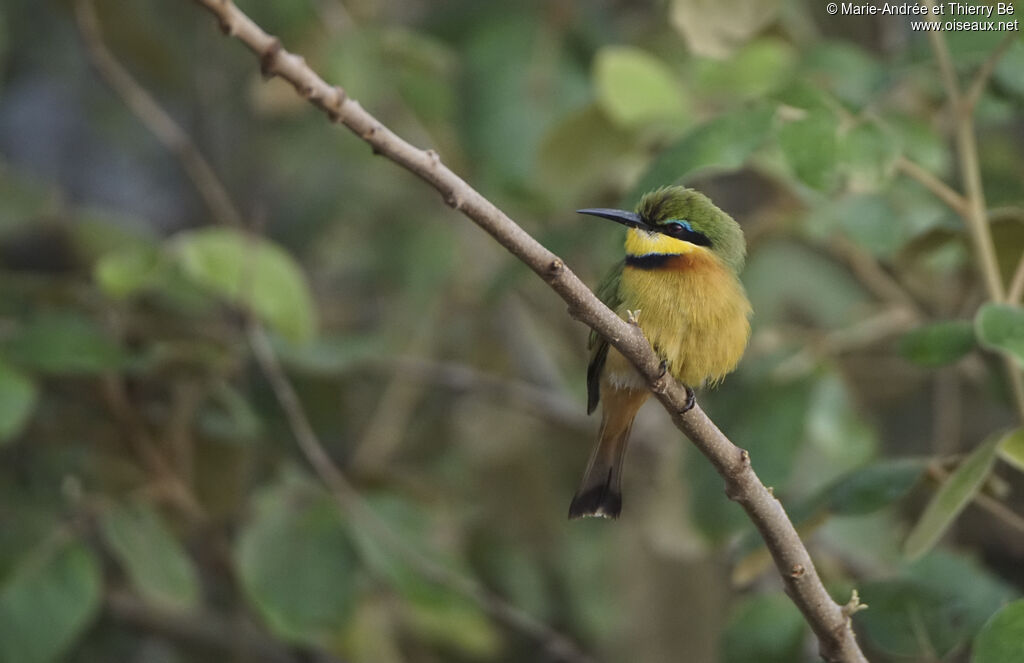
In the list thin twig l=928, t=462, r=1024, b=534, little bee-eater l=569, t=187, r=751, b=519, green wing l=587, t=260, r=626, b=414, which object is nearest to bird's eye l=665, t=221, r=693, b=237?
little bee-eater l=569, t=187, r=751, b=519

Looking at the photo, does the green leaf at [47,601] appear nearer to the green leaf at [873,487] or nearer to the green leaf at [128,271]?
the green leaf at [128,271]

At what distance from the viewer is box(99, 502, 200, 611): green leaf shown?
204 centimetres

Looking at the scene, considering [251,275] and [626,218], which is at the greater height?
[251,275]

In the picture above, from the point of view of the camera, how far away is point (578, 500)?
1.60 meters

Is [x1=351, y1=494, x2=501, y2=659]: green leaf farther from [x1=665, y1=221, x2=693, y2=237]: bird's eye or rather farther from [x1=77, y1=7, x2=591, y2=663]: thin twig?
[x1=665, y1=221, x2=693, y2=237]: bird's eye

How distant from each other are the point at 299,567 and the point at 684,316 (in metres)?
0.97

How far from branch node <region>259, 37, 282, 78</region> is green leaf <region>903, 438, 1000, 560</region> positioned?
0.91 metres

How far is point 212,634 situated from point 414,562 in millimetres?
848

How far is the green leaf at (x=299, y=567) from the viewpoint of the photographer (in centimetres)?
209

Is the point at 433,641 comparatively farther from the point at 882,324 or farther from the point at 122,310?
the point at 882,324

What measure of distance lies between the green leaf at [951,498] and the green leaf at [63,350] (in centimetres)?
133

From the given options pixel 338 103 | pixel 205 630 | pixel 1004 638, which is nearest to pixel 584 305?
pixel 338 103

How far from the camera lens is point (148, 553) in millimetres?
2082

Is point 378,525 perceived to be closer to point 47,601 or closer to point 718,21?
point 47,601
